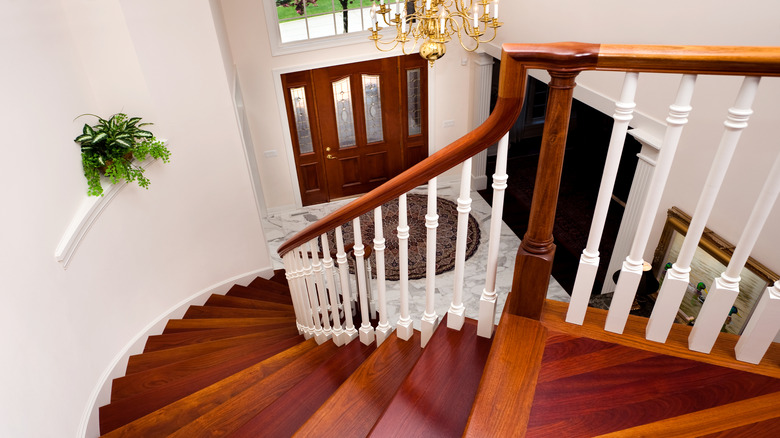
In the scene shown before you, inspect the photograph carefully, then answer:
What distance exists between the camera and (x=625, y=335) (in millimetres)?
1454

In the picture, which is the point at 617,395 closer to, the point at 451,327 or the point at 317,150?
the point at 451,327

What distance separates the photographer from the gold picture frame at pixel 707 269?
118 inches

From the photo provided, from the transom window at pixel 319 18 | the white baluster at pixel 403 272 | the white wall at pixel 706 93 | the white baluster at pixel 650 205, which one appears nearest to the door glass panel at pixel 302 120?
the transom window at pixel 319 18

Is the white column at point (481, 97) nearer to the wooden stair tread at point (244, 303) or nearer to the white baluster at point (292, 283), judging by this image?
the wooden stair tread at point (244, 303)

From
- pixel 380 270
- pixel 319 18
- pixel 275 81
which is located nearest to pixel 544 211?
pixel 380 270

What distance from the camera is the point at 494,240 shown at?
61.9 inches

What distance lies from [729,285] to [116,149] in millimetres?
3454

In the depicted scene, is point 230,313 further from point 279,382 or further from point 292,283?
point 279,382

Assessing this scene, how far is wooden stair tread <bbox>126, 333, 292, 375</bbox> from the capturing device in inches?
129

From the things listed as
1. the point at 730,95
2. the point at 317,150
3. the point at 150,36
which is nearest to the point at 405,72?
the point at 317,150

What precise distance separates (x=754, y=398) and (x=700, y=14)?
280 centimetres

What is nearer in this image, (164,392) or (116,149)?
(164,392)

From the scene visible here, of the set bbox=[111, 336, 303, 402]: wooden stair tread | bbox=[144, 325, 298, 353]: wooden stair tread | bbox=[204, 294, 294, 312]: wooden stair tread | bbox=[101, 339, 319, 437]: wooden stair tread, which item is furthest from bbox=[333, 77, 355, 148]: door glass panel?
bbox=[101, 339, 319, 437]: wooden stair tread

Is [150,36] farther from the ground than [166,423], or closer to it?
farther from the ground
